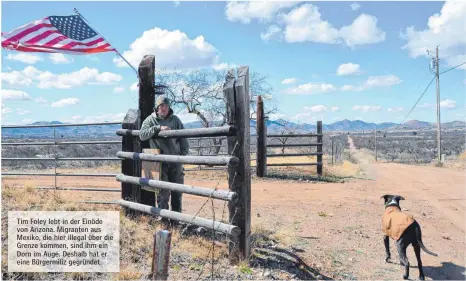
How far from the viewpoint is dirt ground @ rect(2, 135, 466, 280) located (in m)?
5.90

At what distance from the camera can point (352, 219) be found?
8422 mm

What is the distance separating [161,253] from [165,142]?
3169mm

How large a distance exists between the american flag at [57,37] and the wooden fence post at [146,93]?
1.18 meters

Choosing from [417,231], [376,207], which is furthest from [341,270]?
[376,207]

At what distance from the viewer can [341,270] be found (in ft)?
18.2

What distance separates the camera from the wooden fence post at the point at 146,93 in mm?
6707

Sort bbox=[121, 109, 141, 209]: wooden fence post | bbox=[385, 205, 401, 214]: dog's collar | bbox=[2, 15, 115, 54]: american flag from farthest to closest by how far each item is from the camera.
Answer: bbox=[2, 15, 115, 54]: american flag < bbox=[121, 109, 141, 209]: wooden fence post < bbox=[385, 205, 401, 214]: dog's collar

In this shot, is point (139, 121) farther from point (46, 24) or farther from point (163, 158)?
point (46, 24)

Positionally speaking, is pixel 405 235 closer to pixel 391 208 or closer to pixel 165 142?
pixel 391 208

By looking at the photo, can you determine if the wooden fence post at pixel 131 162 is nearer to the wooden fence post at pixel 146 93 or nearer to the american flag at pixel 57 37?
the wooden fence post at pixel 146 93

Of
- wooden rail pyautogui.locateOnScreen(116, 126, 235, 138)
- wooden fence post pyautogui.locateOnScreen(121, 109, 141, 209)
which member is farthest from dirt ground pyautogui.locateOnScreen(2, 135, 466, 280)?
wooden fence post pyautogui.locateOnScreen(121, 109, 141, 209)

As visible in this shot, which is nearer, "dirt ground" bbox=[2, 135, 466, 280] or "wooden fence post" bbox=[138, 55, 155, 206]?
"dirt ground" bbox=[2, 135, 466, 280]

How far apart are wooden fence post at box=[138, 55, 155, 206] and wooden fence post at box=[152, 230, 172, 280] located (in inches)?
141

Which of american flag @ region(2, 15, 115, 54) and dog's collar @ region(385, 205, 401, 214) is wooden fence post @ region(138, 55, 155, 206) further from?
dog's collar @ region(385, 205, 401, 214)
